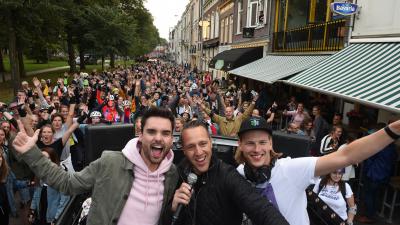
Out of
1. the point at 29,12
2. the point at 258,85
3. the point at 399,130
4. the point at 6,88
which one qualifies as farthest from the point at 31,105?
the point at 6,88

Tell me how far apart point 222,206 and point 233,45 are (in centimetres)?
2419

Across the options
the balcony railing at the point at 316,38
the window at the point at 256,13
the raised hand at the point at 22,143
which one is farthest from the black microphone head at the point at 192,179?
the window at the point at 256,13

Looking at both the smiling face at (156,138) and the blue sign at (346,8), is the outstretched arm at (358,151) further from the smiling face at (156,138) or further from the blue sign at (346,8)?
the blue sign at (346,8)

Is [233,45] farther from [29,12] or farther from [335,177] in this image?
[335,177]

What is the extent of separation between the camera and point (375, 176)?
19.9 ft

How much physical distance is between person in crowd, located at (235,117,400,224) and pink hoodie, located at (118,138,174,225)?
0.60 m

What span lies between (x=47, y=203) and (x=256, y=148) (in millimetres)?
3669

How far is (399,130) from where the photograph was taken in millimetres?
1945

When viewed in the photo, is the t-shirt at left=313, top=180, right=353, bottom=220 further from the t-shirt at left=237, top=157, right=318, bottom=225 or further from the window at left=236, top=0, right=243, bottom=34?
the window at left=236, top=0, right=243, bottom=34

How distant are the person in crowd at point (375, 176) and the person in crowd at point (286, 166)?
172 inches

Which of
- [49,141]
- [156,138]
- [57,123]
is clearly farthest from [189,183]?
[57,123]

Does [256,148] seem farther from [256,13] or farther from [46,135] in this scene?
[256,13]

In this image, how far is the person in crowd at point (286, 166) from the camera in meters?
2.09

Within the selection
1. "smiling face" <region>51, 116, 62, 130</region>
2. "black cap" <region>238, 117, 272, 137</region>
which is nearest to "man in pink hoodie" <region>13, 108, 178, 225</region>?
"black cap" <region>238, 117, 272, 137</region>
